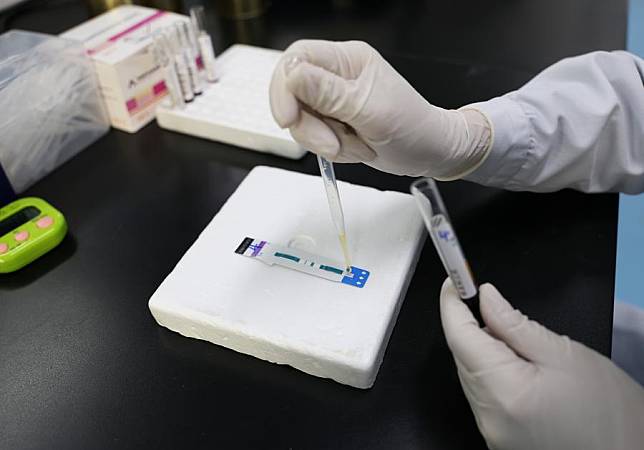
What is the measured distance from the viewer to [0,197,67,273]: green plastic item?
34.2 inches

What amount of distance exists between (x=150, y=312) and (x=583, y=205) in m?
0.70

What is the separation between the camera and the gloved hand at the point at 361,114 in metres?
0.67

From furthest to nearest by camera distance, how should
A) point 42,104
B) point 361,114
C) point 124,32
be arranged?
point 124,32 < point 42,104 < point 361,114

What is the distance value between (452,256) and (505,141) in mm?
295

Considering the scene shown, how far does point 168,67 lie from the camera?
1.09 m

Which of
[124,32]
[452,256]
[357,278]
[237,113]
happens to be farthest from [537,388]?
[124,32]

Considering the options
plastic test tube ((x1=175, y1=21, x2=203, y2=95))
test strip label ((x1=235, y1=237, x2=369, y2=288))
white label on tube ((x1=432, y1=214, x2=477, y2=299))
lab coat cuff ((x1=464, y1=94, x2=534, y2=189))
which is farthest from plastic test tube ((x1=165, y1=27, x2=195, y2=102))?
white label on tube ((x1=432, y1=214, x2=477, y2=299))

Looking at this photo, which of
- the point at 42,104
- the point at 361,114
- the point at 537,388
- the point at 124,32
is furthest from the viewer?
the point at 124,32

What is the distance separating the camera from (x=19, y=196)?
1.03 metres

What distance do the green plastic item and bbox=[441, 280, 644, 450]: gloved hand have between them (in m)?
0.64

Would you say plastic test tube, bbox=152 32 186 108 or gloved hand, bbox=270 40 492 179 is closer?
gloved hand, bbox=270 40 492 179

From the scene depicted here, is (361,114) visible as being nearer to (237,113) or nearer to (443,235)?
(443,235)

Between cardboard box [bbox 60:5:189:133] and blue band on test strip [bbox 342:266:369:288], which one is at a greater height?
cardboard box [bbox 60:5:189:133]

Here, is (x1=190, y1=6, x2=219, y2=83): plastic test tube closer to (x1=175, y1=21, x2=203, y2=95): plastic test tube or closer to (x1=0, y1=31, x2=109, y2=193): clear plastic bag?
(x1=175, y1=21, x2=203, y2=95): plastic test tube
